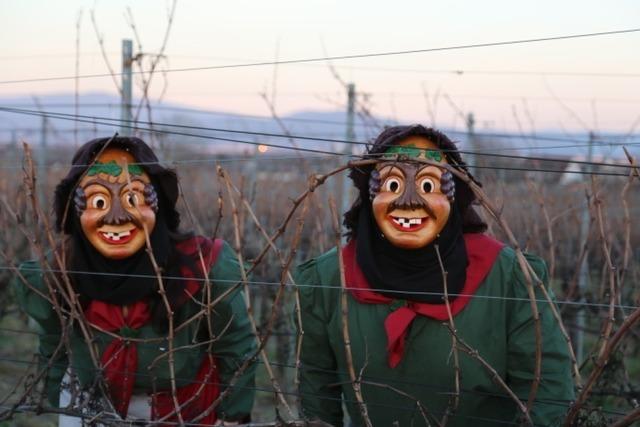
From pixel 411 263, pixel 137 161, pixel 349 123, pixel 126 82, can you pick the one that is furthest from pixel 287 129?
pixel 411 263

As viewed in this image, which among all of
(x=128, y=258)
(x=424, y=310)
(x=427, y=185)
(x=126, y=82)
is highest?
(x=126, y=82)

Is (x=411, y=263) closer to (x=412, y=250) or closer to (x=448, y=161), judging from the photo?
(x=412, y=250)

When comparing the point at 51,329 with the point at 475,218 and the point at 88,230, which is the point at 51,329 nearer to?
the point at 88,230

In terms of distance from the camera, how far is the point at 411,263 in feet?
9.43

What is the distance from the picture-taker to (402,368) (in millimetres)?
2842

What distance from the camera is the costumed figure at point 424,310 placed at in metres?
2.79

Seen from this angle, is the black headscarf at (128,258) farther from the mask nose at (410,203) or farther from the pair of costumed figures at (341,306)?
the mask nose at (410,203)

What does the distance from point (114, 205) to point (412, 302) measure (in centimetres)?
105

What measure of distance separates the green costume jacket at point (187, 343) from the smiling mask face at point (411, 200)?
559mm

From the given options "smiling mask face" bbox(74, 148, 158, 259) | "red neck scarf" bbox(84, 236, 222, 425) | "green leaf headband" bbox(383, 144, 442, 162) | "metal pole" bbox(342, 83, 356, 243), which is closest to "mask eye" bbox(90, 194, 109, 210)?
"smiling mask face" bbox(74, 148, 158, 259)

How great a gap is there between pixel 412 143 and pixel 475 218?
1.04 feet

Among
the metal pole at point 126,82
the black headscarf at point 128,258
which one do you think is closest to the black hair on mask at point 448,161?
the black headscarf at point 128,258

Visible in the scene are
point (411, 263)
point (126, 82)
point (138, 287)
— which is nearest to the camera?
point (411, 263)

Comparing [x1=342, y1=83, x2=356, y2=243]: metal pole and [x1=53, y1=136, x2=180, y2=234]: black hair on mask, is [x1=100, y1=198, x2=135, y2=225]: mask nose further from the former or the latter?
[x1=342, y1=83, x2=356, y2=243]: metal pole
